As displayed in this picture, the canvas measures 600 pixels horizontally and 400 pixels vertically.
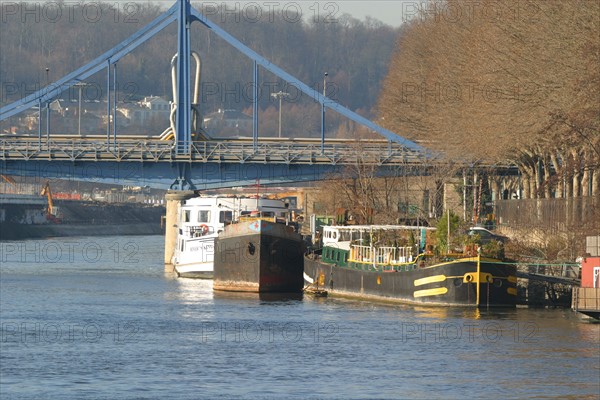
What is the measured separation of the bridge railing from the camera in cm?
11706

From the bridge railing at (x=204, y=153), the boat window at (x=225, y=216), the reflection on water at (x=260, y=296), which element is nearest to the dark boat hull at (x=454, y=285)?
the reflection on water at (x=260, y=296)

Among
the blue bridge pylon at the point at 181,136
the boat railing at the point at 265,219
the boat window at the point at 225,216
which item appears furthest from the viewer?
the blue bridge pylon at the point at 181,136

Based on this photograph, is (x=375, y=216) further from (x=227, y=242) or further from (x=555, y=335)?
(x=555, y=335)

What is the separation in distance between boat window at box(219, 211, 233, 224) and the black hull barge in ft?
27.0

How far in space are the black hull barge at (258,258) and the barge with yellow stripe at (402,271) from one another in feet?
3.24

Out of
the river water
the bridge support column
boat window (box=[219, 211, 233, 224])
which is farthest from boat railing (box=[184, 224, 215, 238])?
the river water

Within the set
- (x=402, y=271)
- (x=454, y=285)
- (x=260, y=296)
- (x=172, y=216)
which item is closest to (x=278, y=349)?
(x=454, y=285)

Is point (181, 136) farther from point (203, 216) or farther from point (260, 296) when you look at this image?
point (260, 296)

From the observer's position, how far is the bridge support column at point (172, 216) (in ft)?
379

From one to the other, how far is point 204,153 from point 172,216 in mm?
4820

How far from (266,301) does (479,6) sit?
42.6 metres

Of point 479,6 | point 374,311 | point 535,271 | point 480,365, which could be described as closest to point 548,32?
point 535,271

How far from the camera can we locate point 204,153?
11919 cm

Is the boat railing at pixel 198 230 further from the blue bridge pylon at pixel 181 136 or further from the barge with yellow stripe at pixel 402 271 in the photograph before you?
the blue bridge pylon at pixel 181 136
